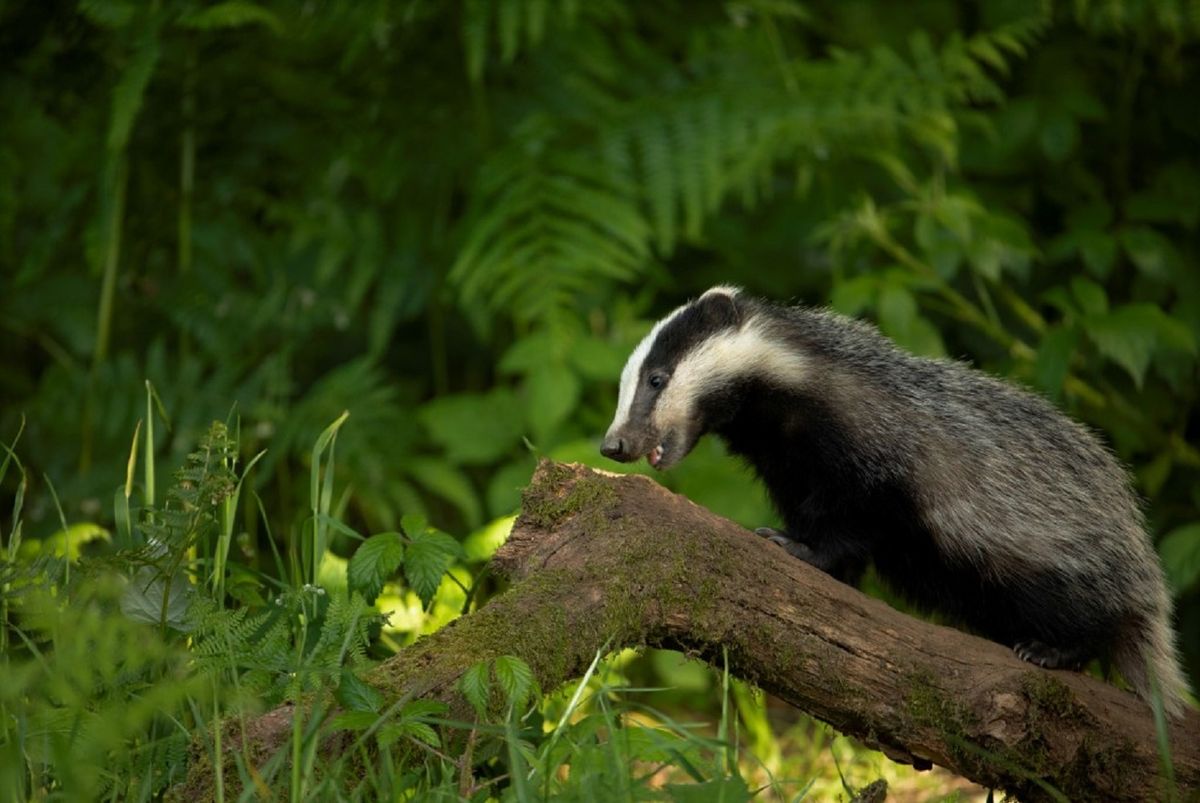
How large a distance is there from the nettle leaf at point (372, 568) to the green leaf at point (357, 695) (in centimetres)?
54

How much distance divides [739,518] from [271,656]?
2.85 meters

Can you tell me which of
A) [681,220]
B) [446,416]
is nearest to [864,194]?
[681,220]

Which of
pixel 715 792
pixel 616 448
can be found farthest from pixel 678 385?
pixel 715 792

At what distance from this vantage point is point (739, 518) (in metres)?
6.03

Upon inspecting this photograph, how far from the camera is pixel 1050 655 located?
13.8 ft

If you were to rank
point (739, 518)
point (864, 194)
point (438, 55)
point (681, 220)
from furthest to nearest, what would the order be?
point (681, 220), point (438, 55), point (864, 194), point (739, 518)

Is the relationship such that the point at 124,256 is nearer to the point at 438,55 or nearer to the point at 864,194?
the point at 438,55

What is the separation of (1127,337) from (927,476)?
1660 mm

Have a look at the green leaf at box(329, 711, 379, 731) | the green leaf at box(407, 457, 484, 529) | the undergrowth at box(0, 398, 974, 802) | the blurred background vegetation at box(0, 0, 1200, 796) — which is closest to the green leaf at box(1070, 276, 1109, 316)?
the blurred background vegetation at box(0, 0, 1200, 796)

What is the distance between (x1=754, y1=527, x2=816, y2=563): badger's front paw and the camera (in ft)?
14.2

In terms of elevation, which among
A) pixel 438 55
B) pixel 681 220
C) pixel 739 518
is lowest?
pixel 739 518

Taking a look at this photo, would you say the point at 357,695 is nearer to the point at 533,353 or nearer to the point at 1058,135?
the point at 533,353

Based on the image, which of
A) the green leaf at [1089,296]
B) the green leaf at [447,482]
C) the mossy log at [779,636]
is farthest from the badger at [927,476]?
the green leaf at [447,482]

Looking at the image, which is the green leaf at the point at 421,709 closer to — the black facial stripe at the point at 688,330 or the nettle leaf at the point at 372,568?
the nettle leaf at the point at 372,568
